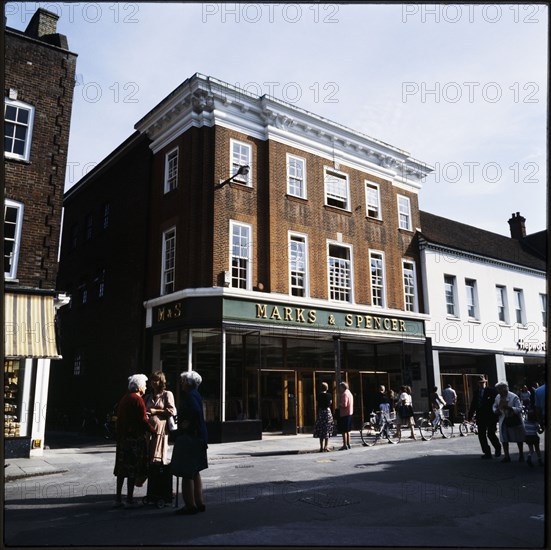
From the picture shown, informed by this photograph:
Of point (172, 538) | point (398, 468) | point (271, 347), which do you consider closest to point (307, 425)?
point (271, 347)

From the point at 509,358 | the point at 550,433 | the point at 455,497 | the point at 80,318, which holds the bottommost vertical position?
the point at 455,497

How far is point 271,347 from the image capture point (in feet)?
65.2

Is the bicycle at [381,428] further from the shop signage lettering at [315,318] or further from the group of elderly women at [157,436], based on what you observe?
the group of elderly women at [157,436]

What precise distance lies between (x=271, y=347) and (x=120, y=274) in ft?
23.9

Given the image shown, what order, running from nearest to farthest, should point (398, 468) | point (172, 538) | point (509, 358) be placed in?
1. point (172, 538)
2. point (398, 468)
3. point (509, 358)

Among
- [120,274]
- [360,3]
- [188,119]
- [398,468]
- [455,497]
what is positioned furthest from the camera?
[120,274]

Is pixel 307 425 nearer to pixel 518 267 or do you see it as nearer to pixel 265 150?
pixel 265 150

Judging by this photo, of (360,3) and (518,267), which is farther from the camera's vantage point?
(518,267)

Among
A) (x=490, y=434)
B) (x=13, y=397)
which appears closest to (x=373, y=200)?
(x=490, y=434)

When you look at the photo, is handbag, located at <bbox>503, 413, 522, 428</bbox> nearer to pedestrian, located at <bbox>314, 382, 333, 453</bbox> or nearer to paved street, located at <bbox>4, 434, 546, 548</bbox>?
paved street, located at <bbox>4, 434, 546, 548</bbox>

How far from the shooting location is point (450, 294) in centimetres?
2611

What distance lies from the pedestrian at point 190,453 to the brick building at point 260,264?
10276 millimetres

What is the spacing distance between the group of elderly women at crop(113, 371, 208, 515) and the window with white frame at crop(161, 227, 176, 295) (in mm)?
11093

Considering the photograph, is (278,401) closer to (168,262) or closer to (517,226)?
(168,262)
